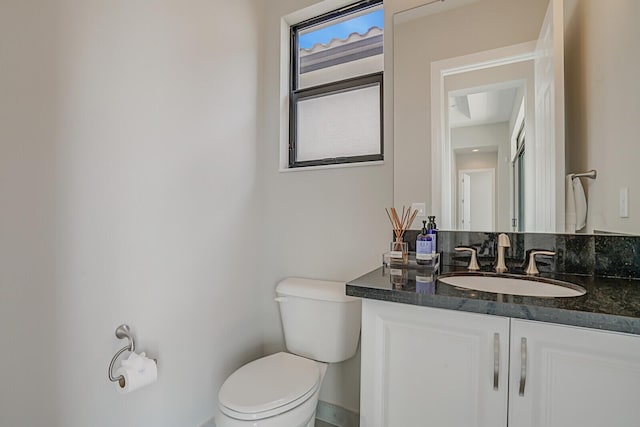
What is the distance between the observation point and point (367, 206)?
1.58 metres

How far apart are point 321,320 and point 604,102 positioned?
139 cm

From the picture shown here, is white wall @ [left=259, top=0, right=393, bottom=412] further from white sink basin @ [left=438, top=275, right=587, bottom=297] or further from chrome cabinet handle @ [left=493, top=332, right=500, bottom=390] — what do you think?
chrome cabinet handle @ [left=493, top=332, right=500, bottom=390]

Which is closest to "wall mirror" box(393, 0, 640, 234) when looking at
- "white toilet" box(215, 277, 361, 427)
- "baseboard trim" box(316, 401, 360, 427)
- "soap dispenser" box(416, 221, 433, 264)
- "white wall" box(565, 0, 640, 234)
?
"white wall" box(565, 0, 640, 234)

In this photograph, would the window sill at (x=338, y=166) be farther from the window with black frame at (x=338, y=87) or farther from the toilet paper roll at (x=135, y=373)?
the toilet paper roll at (x=135, y=373)

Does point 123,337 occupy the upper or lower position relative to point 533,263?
lower

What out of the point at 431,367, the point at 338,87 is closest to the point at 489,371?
the point at 431,367

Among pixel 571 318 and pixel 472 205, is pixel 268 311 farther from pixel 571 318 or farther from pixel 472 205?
pixel 571 318

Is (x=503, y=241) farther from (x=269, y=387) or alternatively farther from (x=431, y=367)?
(x=269, y=387)

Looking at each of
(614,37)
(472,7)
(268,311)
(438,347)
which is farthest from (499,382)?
(472,7)

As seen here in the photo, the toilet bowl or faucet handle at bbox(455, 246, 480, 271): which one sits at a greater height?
faucet handle at bbox(455, 246, 480, 271)

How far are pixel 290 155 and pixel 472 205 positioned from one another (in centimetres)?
107

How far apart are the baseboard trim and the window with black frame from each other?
1325mm

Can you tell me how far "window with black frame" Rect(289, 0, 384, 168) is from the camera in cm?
173

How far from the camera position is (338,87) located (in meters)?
1.82
